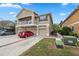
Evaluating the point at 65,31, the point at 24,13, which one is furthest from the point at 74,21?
the point at 24,13

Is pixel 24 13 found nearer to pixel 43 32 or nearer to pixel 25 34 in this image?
pixel 25 34

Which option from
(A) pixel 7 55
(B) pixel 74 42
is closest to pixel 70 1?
(B) pixel 74 42

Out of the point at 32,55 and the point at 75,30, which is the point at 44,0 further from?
the point at 32,55

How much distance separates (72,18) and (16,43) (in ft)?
8.89

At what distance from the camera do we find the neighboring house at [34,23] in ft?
26.9

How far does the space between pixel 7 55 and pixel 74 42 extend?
2837 mm

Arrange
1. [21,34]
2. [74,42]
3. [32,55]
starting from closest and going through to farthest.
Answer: [32,55] → [74,42] → [21,34]

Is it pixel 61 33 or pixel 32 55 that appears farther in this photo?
pixel 61 33

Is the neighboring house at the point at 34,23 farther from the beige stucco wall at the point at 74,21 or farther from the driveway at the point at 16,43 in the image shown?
the beige stucco wall at the point at 74,21

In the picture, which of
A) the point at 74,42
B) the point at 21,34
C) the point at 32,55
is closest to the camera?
the point at 32,55

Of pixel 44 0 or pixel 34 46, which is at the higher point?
pixel 44 0

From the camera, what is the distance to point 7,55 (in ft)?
24.0

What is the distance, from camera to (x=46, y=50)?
7672 millimetres

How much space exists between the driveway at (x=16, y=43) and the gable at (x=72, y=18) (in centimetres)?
138
